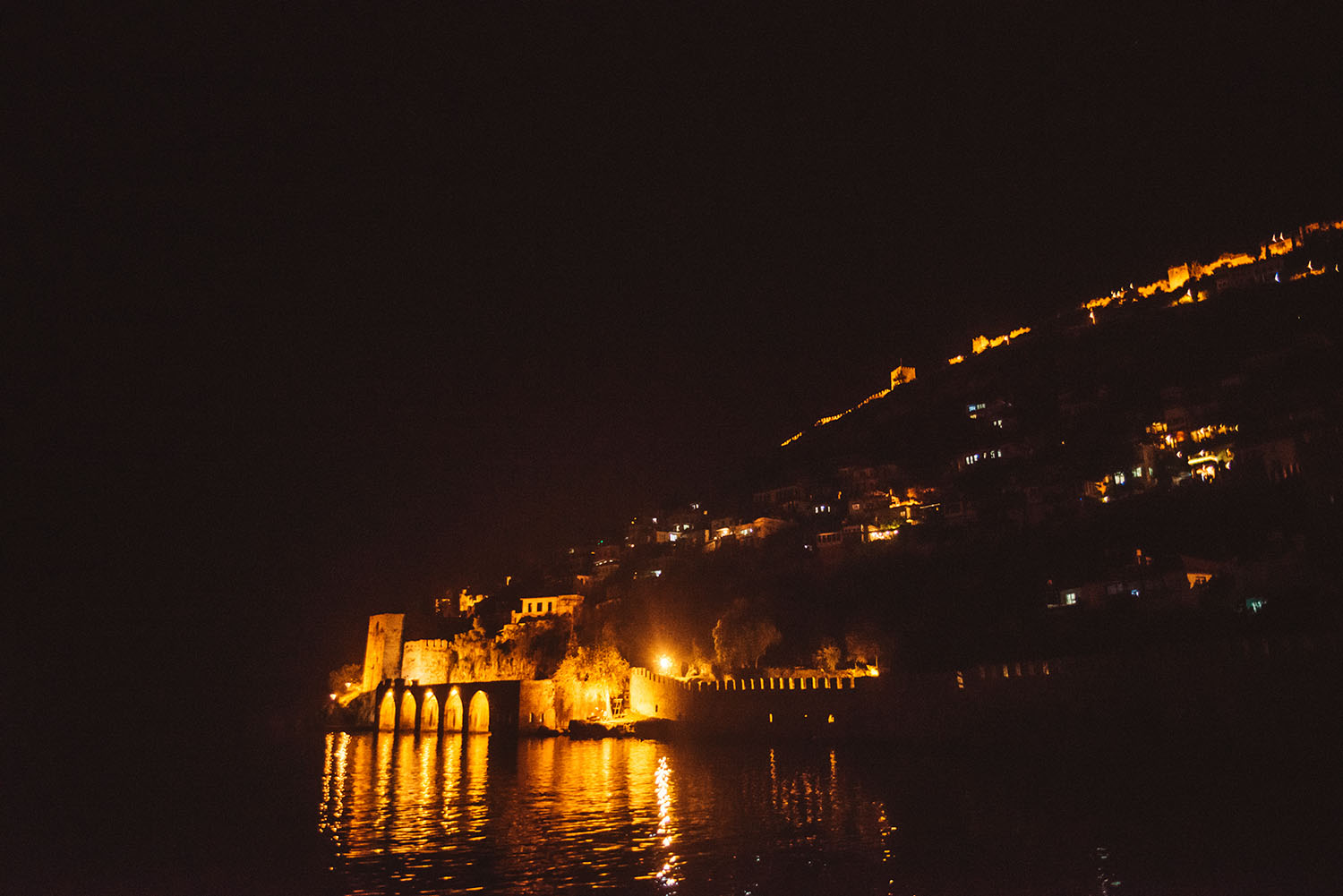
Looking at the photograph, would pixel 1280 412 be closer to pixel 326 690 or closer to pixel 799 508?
pixel 799 508

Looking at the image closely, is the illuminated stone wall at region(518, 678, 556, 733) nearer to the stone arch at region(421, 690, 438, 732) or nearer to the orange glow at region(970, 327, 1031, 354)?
the stone arch at region(421, 690, 438, 732)

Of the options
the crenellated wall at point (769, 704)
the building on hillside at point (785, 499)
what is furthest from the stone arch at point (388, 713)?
the building on hillside at point (785, 499)

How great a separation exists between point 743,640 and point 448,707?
75.1 ft

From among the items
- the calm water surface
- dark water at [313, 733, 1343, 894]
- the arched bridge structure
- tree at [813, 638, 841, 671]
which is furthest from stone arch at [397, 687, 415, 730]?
tree at [813, 638, 841, 671]

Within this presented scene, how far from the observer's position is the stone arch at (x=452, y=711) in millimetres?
54219

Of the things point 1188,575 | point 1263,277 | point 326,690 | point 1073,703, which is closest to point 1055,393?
point 1263,277

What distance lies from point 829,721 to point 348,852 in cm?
2154

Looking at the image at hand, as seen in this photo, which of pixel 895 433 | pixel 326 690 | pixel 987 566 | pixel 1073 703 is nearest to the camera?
pixel 1073 703

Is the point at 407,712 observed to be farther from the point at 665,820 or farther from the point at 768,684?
the point at 665,820

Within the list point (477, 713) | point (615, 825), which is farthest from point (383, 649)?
point (615, 825)

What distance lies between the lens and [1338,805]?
16844mm

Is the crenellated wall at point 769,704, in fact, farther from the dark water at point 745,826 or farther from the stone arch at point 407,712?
the stone arch at point 407,712

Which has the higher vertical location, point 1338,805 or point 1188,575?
point 1188,575

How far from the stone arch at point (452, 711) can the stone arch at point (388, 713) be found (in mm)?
5682
